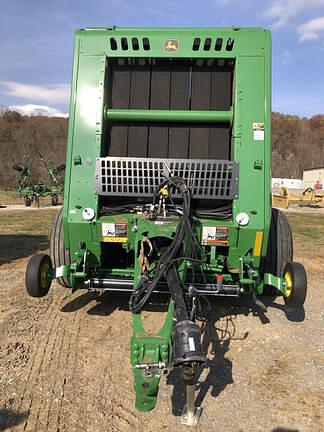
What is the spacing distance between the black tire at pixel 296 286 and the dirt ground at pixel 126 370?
521 mm

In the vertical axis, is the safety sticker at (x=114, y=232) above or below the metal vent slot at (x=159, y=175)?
below

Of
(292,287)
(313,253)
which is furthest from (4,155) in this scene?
(292,287)

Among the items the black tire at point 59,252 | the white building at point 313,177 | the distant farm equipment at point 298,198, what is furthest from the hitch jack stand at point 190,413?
the white building at point 313,177

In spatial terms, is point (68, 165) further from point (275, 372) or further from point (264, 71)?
point (275, 372)

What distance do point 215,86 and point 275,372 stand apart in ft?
9.45

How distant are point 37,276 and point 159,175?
1.48 meters

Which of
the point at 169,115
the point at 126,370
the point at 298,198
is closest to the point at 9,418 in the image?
the point at 126,370

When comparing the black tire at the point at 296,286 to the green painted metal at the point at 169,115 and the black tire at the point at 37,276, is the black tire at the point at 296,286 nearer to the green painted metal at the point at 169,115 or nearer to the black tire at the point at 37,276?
the green painted metal at the point at 169,115

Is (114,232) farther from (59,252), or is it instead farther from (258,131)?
(258,131)

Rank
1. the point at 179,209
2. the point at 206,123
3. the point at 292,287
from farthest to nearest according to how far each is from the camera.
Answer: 1. the point at 206,123
2. the point at 179,209
3. the point at 292,287

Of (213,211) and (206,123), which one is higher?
(206,123)

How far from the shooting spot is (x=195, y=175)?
3.85m

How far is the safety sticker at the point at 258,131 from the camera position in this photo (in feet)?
12.5

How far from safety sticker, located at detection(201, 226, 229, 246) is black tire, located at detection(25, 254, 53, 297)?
4.99 ft
